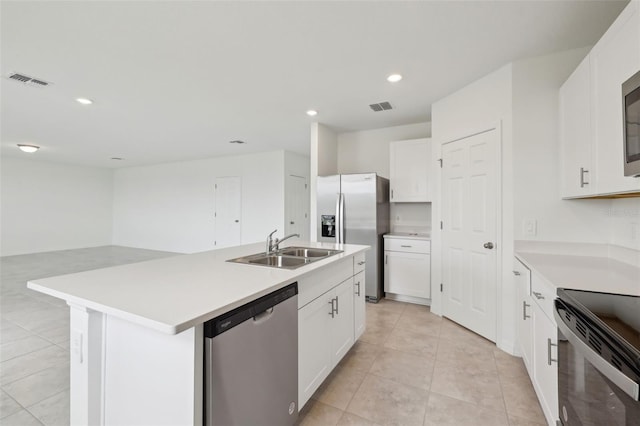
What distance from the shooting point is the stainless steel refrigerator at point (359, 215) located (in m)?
3.68

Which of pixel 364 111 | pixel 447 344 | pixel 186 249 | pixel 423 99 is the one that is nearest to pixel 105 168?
pixel 186 249

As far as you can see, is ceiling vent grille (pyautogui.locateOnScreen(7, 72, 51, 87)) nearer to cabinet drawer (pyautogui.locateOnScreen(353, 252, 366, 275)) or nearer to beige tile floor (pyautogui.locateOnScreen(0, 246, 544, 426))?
beige tile floor (pyautogui.locateOnScreen(0, 246, 544, 426))


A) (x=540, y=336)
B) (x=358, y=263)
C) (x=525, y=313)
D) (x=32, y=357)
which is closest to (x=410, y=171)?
(x=358, y=263)

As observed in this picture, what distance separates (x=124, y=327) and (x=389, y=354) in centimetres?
204

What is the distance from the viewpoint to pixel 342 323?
2070 millimetres

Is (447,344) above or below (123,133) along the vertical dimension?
below

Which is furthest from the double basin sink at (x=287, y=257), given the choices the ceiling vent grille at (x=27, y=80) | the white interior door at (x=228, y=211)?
the white interior door at (x=228, y=211)

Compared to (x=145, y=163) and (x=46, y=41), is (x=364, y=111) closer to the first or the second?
(x=46, y=41)

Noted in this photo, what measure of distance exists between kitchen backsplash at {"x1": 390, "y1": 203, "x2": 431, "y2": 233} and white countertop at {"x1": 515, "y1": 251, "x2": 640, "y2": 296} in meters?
1.82

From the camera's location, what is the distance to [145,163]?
7.76m

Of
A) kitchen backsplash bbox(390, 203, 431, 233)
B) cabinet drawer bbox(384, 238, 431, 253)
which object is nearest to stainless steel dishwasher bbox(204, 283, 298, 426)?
cabinet drawer bbox(384, 238, 431, 253)

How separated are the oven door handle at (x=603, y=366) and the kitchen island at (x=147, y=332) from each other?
1.17m

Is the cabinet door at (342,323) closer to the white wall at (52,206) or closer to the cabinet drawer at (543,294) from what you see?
the cabinet drawer at (543,294)

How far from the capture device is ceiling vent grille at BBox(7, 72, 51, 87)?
264cm
